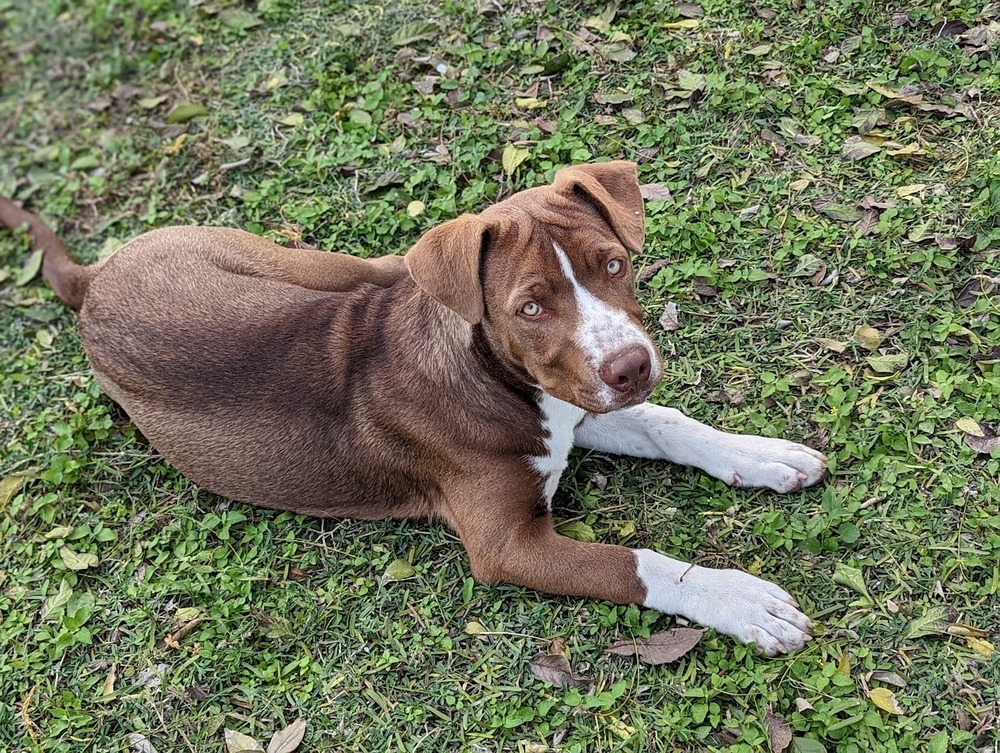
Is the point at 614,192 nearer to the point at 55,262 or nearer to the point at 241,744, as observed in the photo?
the point at 241,744

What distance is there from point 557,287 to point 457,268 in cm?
47

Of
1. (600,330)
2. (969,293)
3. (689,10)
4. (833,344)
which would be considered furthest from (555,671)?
(689,10)

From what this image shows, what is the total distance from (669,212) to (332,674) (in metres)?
3.47

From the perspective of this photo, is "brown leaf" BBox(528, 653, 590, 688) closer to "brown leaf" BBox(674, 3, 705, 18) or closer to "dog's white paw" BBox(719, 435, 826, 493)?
"dog's white paw" BBox(719, 435, 826, 493)

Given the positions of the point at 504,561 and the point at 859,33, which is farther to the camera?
the point at 859,33

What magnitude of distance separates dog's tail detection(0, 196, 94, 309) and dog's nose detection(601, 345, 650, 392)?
395 centimetres

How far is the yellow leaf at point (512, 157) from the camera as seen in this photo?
21.3 ft

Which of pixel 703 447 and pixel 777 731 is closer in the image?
pixel 777 731

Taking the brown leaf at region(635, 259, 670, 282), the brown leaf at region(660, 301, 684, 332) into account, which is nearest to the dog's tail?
the brown leaf at region(635, 259, 670, 282)

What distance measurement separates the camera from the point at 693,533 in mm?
4883

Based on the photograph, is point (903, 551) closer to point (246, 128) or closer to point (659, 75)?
point (659, 75)

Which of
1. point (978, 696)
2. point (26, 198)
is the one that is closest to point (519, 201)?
point (978, 696)

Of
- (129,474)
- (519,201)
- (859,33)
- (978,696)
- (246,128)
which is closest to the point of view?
(978,696)

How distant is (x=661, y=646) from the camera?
452 centimetres
